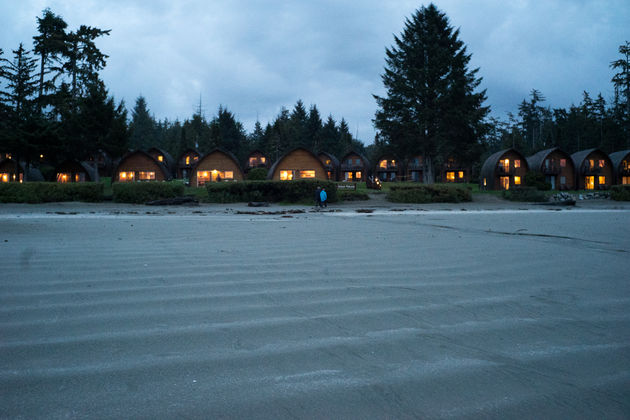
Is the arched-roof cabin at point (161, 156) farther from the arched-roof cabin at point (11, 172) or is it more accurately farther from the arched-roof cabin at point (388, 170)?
the arched-roof cabin at point (388, 170)

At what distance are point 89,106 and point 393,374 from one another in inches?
1766

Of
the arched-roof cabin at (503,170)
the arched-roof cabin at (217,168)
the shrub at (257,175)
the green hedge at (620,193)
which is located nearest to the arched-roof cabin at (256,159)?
the arched-roof cabin at (217,168)

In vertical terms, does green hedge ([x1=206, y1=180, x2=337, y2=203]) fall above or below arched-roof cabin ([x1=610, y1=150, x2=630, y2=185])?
below

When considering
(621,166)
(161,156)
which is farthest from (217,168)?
(621,166)

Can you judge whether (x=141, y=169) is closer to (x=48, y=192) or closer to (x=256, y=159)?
(x=256, y=159)

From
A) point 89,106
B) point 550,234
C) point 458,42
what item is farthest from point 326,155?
point 550,234

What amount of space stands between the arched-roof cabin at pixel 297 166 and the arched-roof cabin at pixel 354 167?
25.7m

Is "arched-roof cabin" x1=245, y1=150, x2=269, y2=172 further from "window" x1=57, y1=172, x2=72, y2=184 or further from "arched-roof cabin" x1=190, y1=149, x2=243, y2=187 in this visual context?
"window" x1=57, y1=172, x2=72, y2=184

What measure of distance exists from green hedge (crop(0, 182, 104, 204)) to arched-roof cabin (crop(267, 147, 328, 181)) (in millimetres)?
21741

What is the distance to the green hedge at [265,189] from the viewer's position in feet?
89.4

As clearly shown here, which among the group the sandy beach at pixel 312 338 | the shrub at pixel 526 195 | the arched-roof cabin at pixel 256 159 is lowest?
the sandy beach at pixel 312 338

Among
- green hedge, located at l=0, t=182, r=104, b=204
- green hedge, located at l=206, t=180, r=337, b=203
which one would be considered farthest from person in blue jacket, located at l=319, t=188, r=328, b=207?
green hedge, located at l=0, t=182, r=104, b=204

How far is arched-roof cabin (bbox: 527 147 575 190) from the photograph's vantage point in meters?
54.0

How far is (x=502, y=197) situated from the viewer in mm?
32438
